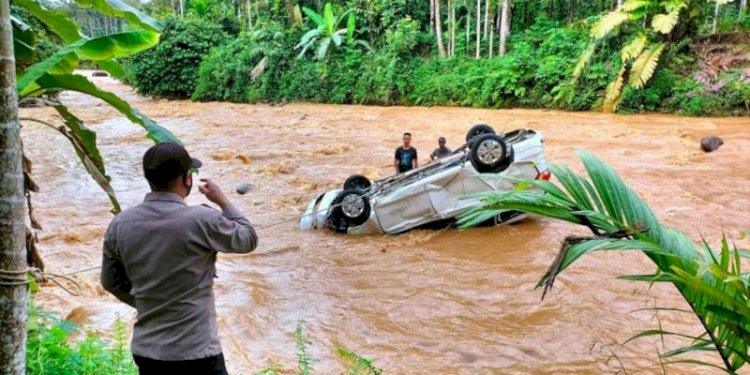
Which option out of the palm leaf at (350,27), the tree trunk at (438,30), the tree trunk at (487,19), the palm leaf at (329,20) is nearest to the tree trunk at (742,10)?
the tree trunk at (487,19)

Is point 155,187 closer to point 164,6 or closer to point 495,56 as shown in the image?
point 495,56

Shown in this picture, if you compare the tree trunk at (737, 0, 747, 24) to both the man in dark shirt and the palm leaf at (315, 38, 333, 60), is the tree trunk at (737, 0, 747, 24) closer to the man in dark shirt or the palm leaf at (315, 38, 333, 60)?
the man in dark shirt

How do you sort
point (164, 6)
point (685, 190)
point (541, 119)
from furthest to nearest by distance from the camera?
point (164, 6) → point (541, 119) → point (685, 190)

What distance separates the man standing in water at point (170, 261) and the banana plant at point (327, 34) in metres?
23.0

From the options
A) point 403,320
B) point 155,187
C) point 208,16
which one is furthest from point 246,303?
point 208,16

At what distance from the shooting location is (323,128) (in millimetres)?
19109

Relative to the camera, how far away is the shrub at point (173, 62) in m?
28.9

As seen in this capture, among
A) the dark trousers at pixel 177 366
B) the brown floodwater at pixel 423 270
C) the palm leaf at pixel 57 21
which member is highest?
the palm leaf at pixel 57 21

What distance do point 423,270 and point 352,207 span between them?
5.18 ft

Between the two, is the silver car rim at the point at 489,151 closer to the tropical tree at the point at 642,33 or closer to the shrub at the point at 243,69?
the tropical tree at the point at 642,33

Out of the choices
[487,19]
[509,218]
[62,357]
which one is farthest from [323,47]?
[62,357]

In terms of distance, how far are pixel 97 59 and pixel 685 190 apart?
10007 mm

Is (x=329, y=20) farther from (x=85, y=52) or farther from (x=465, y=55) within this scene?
(x=85, y=52)

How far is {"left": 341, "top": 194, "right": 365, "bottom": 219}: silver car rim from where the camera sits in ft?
27.2
